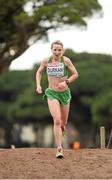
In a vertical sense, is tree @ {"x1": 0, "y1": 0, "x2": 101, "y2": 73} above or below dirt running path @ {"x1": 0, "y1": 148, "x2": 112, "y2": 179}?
above

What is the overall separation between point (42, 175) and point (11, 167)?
0.74 meters

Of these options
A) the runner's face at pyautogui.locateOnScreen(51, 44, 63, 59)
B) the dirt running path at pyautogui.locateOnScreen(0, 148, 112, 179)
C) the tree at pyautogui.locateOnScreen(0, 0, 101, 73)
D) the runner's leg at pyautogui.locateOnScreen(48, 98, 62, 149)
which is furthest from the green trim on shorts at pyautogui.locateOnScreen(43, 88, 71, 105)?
the tree at pyautogui.locateOnScreen(0, 0, 101, 73)

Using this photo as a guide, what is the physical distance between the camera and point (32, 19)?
2550 centimetres

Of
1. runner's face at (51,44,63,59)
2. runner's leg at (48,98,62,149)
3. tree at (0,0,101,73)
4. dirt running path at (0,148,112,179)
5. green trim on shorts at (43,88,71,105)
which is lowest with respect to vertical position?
dirt running path at (0,148,112,179)

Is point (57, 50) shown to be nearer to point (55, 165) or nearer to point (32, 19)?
point (55, 165)

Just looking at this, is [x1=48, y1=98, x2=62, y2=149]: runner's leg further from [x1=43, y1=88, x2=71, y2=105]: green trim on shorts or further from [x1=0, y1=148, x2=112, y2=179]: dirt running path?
[x1=0, y1=148, x2=112, y2=179]: dirt running path

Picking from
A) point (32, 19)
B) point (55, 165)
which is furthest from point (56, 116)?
point (32, 19)

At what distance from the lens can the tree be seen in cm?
2502

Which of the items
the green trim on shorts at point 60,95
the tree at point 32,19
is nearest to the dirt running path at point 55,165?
the green trim on shorts at point 60,95

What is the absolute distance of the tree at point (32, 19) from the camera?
2502cm

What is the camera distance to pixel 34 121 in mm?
58844

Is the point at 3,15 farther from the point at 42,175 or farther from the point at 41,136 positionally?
the point at 41,136

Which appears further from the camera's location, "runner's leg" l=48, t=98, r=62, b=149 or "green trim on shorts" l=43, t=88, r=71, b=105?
"green trim on shorts" l=43, t=88, r=71, b=105

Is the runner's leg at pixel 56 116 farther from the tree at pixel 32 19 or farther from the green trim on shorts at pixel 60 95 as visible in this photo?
the tree at pixel 32 19
